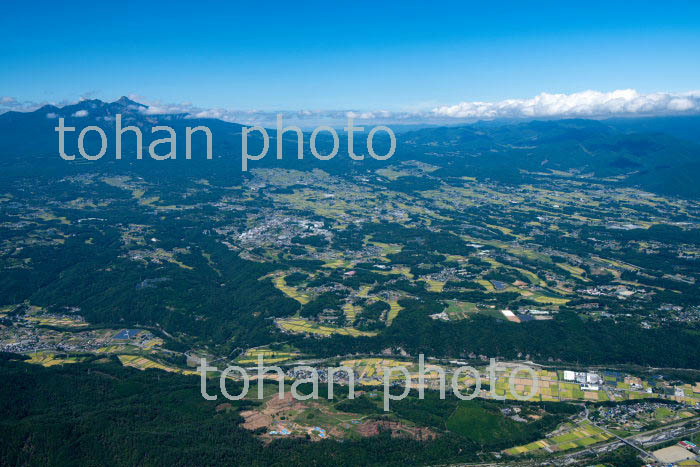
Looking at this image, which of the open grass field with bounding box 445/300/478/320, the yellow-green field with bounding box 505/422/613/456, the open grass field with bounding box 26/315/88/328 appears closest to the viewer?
the yellow-green field with bounding box 505/422/613/456

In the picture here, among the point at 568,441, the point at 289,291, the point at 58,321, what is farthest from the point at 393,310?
the point at 58,321

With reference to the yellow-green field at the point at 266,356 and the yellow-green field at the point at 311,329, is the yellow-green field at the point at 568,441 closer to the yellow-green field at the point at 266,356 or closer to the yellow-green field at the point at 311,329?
the yellow-green field at the point at 311,329

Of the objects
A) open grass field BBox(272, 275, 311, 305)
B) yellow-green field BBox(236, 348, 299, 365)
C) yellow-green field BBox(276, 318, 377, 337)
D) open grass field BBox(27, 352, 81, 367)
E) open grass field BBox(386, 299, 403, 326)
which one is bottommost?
open grass field BBox(27, 352, 81, 367)

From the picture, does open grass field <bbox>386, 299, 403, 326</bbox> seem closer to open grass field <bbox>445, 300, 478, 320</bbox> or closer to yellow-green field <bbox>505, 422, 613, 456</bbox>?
open grass field <bbox>445, 300, 478, 320</bbox>

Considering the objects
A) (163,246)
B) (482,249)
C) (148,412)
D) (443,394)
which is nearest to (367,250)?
(482,249)

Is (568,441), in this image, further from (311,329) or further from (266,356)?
(266,356)

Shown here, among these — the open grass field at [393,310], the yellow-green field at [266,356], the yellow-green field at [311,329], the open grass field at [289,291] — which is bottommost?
the yellow-green field at [266,356]

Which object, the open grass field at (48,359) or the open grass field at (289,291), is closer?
the open grass field at (48,359)

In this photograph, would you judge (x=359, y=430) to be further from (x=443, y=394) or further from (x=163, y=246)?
(x=163, y=246)

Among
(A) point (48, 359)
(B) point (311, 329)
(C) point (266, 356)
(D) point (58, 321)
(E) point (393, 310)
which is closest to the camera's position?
(A) point (48, 359)

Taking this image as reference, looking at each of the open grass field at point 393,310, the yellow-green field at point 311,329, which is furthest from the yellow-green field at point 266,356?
the open grass field at point 393,310

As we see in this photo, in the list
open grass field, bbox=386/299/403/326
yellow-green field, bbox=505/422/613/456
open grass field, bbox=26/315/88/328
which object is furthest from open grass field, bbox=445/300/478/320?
open grass field, bbox=26/315/88/328
